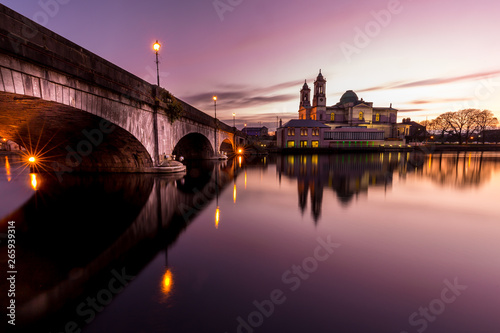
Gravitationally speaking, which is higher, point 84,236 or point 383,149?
point 383,149

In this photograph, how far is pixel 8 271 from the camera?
5227 millimetres

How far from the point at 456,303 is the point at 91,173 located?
25.2 m

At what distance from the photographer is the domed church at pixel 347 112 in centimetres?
9556

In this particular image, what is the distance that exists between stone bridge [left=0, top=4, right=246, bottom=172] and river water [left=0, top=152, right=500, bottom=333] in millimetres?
4881

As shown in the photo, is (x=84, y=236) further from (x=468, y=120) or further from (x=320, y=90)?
(x=468, y=120)

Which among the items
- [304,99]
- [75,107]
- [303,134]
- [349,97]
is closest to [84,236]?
[75,107]

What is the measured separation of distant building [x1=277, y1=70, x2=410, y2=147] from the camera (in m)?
81.9

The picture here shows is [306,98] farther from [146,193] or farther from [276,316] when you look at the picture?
[276,316]

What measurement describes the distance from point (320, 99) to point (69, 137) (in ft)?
304

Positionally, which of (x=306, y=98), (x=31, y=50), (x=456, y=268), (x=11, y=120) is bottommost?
(x=456, y=268)

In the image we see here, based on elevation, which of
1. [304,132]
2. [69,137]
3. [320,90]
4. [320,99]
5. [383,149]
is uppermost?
[320,90]

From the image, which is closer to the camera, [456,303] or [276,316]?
[276,316]

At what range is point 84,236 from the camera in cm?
729

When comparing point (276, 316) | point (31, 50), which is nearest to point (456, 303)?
point (276, 316)
